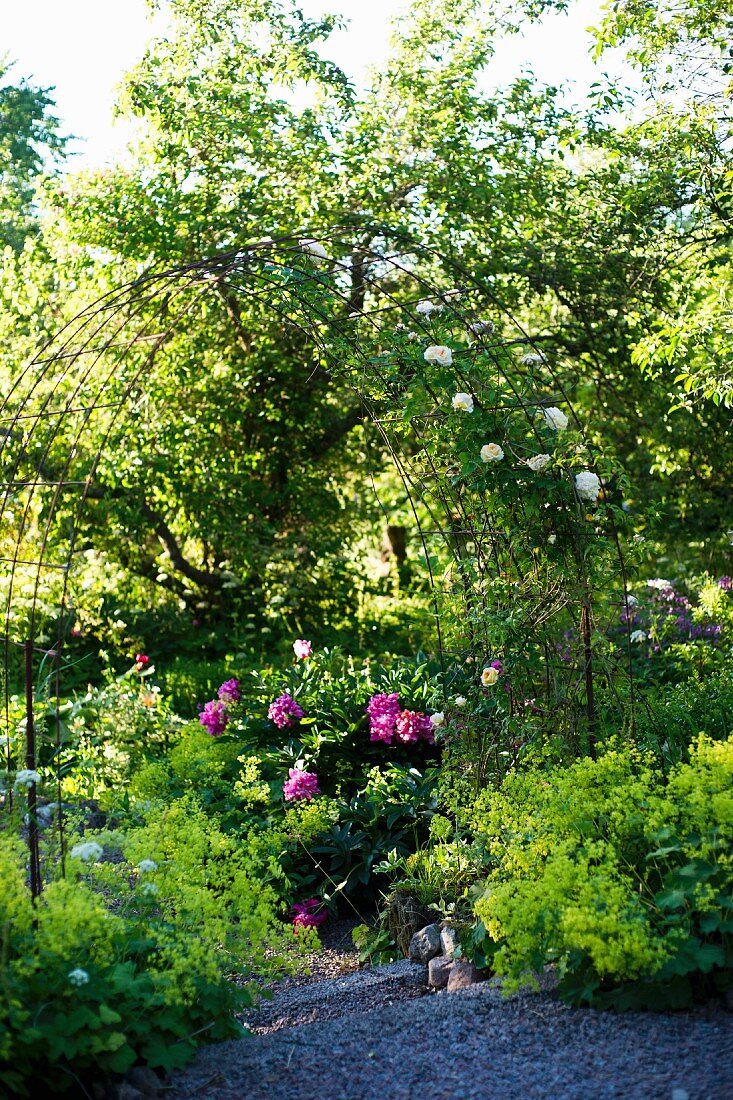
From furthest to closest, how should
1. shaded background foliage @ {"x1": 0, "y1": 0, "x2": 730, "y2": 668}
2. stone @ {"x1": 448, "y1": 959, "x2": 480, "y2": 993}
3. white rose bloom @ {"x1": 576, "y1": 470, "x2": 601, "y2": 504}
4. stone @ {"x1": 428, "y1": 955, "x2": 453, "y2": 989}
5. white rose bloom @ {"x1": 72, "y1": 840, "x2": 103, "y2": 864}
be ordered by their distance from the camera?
shaded background foliage @ {"x1": 0, "y1": 0, "x2": 730, "y2": 668}
white rose bloom @ {"x1": 576, "y1": 470, "x2": 601, "y2": 504}
stone @ {"x1": 428, "y1": 955, "x2": 453, "y2": 989}
stone @ {"x1": 448, "y1": 959, "x2": 480, "y2": 993}
white rose bloom @ {"x1": 72, "y1": 840, "x2": 103, "y2": 864}

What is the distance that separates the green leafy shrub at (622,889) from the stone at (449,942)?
4.9 inches

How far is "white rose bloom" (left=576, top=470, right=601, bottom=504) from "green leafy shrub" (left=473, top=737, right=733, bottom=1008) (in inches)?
36.6

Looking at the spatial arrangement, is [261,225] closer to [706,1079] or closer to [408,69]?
[408,69]

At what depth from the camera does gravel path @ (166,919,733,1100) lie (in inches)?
91.0

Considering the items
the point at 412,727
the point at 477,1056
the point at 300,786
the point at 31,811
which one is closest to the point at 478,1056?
the point at 477,1056

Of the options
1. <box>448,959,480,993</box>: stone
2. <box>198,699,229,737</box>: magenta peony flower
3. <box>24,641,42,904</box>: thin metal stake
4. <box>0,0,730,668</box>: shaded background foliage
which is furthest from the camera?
<box>0,0,730,668</box>: shaded background foliage

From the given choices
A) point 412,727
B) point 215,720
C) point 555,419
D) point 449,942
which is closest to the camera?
point 449,942

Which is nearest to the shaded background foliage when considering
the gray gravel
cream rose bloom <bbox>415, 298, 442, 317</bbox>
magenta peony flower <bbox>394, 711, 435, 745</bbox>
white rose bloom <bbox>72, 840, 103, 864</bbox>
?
cream rose bloom <bbox>415, 298, 442, 317</bbox>

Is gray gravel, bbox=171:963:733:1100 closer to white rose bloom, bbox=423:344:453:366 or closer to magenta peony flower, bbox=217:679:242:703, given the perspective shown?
white rose bloom, bbox=423:344:453:366

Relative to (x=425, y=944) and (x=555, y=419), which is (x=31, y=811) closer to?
(x=425, y=944)

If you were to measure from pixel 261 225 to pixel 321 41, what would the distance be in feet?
5.78

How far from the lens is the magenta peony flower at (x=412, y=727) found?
4.27 m

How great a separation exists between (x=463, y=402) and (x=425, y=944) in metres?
1.83

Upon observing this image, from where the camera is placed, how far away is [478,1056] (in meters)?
2.53
